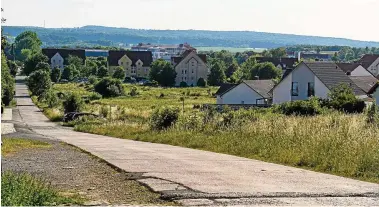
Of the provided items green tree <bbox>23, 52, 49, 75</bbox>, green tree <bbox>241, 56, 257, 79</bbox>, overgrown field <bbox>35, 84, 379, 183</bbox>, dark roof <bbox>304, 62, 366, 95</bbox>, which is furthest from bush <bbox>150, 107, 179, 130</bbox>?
green tree <bbox>23, 52, 49, 75</bbox>

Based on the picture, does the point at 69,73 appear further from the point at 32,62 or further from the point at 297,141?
the point at 297,141

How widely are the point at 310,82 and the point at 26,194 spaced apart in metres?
39.3

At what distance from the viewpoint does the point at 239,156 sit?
591 inches

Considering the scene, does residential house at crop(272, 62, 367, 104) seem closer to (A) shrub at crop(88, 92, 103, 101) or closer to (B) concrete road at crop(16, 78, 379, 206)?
(B) concrete road at crop(16, 78, 379, 206)

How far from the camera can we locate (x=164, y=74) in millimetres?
110000


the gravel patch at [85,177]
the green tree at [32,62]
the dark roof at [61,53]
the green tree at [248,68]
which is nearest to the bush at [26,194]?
the gravel patch at [85,177]

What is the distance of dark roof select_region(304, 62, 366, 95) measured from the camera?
44406mm

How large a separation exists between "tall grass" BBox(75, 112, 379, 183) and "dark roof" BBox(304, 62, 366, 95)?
23.5 meters

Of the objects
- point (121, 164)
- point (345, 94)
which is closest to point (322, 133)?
point (121, 164)

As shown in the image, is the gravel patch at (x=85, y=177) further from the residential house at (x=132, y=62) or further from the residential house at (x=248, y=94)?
the residential house at (x=132, y=62)

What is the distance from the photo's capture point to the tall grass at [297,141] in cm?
1193

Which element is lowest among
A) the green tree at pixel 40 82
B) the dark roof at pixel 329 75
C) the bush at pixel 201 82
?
the bush at pixel 201 82

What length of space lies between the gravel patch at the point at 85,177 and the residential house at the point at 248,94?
125 feet

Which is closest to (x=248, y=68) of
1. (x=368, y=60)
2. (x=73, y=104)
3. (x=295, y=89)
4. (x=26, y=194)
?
(x=368, y=60)
